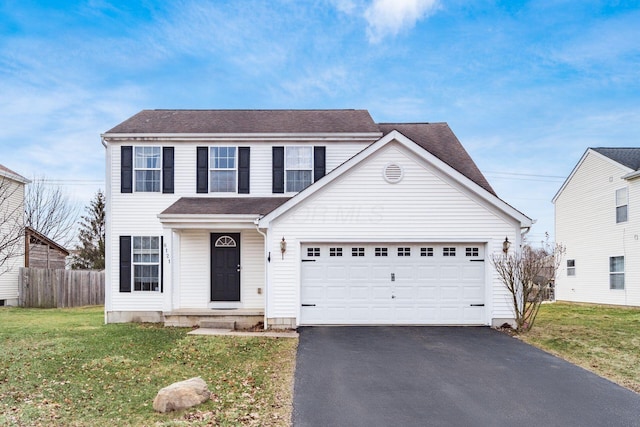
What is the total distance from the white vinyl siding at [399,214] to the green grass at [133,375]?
3.28 meters

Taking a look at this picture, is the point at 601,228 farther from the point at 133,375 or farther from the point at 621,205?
the point at 133,375

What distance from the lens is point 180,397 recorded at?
6.64 metres

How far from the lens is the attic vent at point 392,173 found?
1341 centimetres

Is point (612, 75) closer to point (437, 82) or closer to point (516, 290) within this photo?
point (437, 82)

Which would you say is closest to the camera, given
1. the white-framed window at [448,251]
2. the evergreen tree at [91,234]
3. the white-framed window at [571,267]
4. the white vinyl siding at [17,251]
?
the white-framed window at [448,251]

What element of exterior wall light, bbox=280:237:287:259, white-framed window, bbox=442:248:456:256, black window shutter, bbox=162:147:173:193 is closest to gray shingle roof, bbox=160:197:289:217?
black window shutter, bbox=162:147:173:193

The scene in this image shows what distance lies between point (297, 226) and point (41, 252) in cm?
1986

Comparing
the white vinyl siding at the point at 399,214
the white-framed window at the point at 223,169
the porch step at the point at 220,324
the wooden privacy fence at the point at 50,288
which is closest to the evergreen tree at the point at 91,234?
the wooden privacy fence at the point at 50,288

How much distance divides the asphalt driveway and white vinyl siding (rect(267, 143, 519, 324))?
9.22ft

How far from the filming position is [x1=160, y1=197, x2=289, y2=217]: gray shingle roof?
14164mm

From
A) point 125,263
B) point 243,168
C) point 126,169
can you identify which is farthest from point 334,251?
point 126,169

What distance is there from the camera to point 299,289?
13.3 metres

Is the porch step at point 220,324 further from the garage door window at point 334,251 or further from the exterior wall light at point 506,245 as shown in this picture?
the exterior wall light at point 506,245

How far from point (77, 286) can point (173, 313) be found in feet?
43.2
